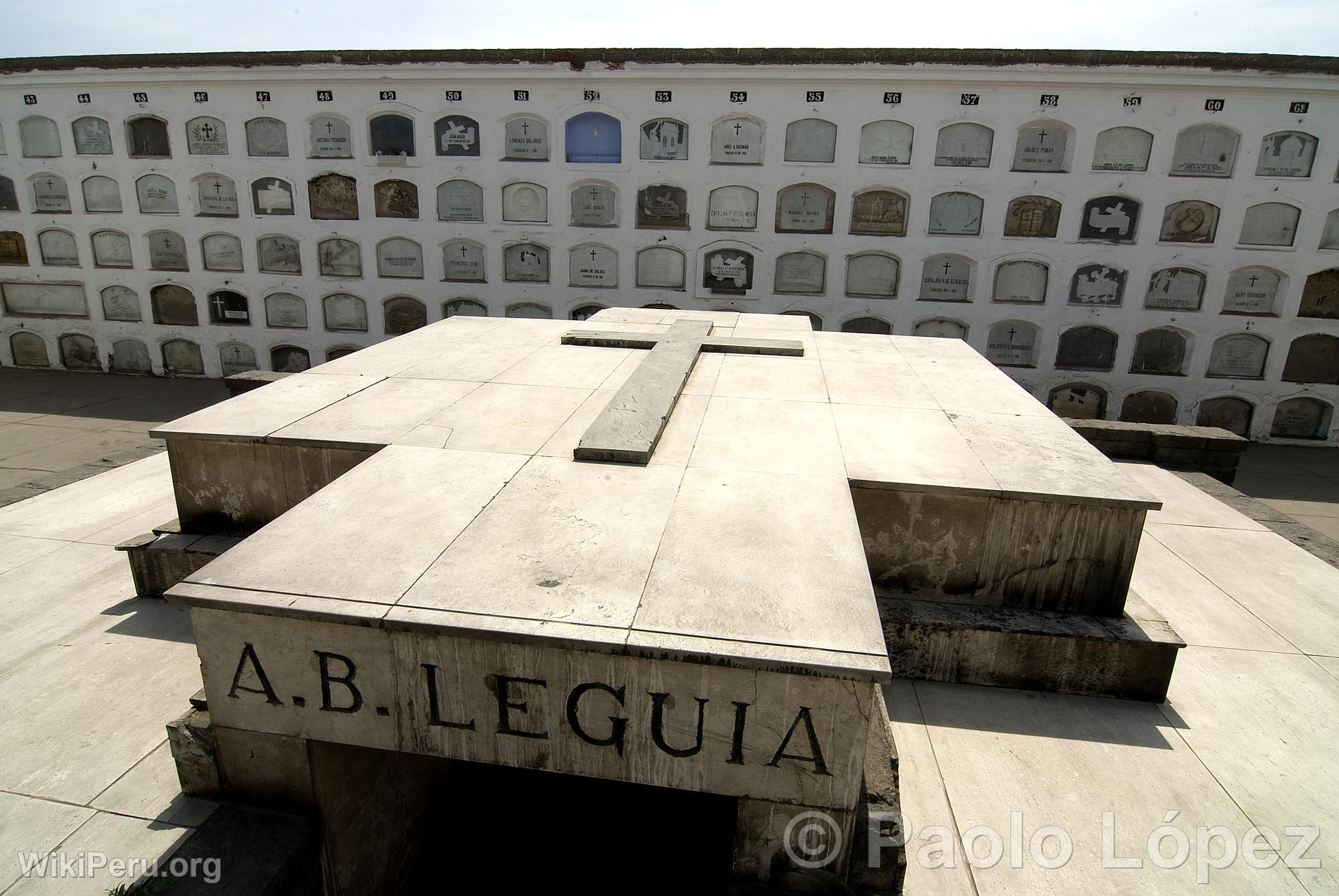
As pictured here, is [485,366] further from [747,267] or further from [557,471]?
[747,267]

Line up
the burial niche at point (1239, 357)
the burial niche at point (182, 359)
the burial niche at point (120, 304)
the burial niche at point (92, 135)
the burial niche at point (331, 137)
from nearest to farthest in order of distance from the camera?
the burial niche at point (1239, 357) → the burial niche at point (331, 137) → the burial niche at point (92, 135) → the burial niche at point (120, 304) → the burial niche at point (182, 359)

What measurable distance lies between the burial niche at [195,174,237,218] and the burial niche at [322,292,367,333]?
74.1 inches

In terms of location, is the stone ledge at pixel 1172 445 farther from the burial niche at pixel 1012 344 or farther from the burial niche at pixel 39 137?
the burial niche at pixel 39 137

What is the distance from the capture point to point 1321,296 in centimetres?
943

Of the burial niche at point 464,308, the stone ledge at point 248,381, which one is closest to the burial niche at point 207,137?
the burial niche at point 464,308

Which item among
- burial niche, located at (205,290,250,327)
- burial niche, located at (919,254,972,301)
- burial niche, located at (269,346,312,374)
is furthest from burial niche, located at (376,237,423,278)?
burial niche, located at (919,254,972,301)

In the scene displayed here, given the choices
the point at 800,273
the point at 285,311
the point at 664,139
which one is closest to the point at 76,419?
the point at 285,311

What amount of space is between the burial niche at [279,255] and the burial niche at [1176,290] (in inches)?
469

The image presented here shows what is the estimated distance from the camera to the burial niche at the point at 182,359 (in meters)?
11.7

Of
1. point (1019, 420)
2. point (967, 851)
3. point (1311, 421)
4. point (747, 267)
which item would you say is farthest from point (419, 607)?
point (1311, 421)

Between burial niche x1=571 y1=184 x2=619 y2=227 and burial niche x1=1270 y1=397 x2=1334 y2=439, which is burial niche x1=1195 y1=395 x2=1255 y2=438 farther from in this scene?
burial niche x1=571 y1=184 x2=619 y2=227

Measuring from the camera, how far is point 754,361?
5.71 m

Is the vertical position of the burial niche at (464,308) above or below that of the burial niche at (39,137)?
below

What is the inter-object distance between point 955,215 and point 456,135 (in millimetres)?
6879
